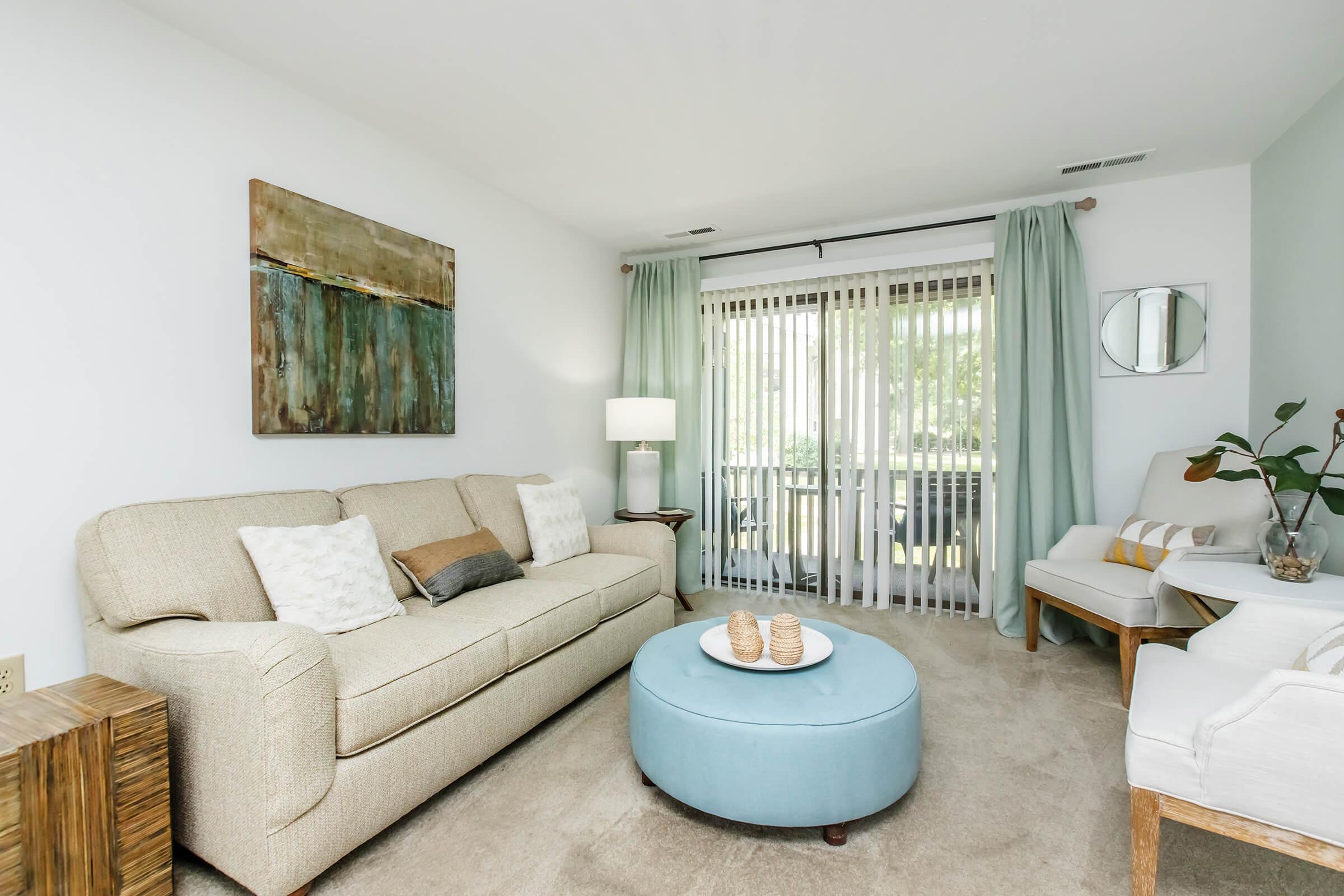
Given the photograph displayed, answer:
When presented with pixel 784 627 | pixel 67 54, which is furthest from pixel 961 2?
pixel 67 54

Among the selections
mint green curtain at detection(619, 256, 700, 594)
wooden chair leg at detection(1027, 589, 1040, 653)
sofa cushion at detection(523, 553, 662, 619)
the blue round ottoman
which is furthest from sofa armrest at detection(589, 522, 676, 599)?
wooden chair leg at detection(1027, 589, 1040, 653)

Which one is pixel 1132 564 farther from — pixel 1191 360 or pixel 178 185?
pixel 178 185

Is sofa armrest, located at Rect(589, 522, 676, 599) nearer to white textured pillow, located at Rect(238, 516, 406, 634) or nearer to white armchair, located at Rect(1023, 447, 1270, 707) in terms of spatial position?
white textured pillow, located at Rect(238, 516, 406, 634)

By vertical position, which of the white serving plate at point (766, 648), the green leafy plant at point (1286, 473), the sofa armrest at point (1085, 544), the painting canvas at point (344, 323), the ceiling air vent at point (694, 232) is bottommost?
the white serving plate at point (766, 648)

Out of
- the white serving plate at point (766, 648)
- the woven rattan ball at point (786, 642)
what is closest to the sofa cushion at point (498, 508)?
the white serving plate at point (766, 648)

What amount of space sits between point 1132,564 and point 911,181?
7.26 ft

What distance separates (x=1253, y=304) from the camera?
10.2 feet

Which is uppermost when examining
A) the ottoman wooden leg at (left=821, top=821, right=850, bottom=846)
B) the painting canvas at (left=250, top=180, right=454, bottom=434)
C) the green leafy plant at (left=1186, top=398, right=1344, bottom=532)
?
the painting canvas at (left=250, top=180, right=454, bottom=434)

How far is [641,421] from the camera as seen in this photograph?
3.89 meters

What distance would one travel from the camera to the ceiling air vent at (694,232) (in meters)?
4.06

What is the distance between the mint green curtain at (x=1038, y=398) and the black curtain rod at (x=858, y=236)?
103 millimetres

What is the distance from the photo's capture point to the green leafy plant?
2074 millimetres

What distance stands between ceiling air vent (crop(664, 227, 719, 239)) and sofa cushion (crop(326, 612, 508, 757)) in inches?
116

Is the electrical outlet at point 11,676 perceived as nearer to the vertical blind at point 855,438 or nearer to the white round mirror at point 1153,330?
the vertical blind at point 855,438
